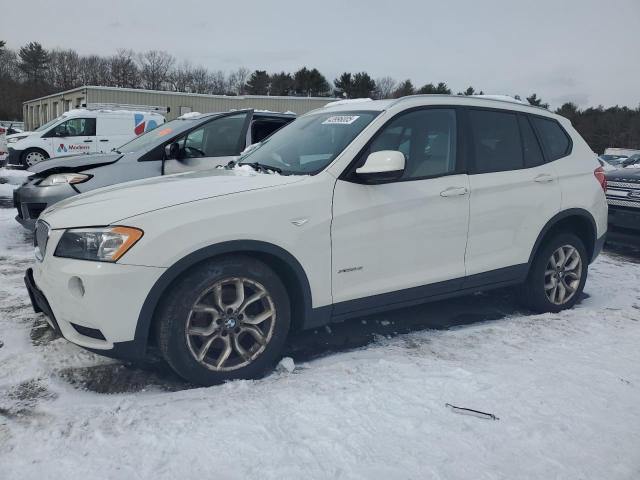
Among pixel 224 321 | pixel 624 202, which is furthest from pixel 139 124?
pixel 224 321

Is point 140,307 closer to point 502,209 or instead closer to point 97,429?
point 97,429

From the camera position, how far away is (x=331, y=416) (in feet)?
8.83

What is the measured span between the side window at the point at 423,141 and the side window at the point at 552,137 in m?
1.02

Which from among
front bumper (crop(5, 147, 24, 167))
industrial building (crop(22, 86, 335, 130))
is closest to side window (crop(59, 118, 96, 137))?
front bumper (crop(5, 147, 24, 167))

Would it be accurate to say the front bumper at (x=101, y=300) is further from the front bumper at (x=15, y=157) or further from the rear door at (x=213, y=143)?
the front bumper at (x=15, y=157)

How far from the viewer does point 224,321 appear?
3045mm

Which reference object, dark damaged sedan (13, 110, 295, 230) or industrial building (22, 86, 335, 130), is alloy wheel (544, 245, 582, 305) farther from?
industrial building (22, 86, 335, 130)

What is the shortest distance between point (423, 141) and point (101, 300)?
239 centimetres

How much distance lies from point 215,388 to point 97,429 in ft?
2.18

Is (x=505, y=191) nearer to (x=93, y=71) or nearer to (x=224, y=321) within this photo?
(x=224, y=321)

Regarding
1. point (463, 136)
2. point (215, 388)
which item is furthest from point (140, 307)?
point (463, 136)

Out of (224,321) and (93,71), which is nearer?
(224,321)

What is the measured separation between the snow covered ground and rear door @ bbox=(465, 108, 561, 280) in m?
0.63

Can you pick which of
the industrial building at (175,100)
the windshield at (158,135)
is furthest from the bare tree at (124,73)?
the windshield at (158,135)
